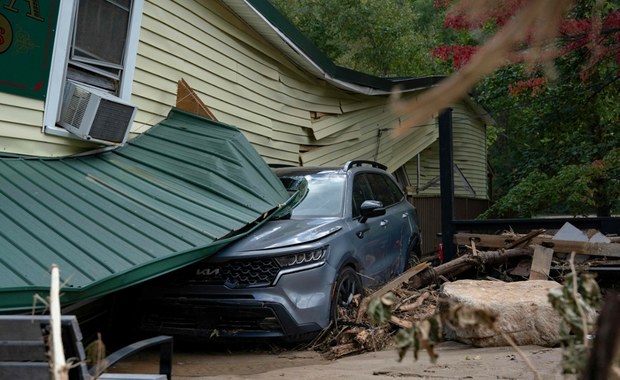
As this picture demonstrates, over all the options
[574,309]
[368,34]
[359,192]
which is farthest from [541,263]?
[368,34]

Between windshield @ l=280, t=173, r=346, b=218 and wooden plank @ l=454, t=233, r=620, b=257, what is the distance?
2469 millimetres

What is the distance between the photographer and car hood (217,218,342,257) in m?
6.15

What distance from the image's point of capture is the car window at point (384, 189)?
8641 millimetres

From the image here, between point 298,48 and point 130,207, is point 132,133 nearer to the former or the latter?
point 130,207

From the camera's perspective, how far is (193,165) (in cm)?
710

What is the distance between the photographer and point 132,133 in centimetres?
770

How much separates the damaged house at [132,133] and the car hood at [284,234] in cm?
15

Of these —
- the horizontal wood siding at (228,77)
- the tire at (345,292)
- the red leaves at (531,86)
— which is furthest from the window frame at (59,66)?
the red leaves at (531,86)

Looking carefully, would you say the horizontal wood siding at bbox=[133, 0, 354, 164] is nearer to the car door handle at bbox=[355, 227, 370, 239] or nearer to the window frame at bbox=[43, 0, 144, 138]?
the window frame at bbox=[43, 0, 144, 138]

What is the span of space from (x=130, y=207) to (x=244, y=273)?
120cm

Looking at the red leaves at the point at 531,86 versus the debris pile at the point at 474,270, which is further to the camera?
the red leaves at the point at 531,86

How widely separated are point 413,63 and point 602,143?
8.86 meters

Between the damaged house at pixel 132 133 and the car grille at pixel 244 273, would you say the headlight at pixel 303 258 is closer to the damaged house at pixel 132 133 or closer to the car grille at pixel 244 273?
the car grille at pixel 244 273

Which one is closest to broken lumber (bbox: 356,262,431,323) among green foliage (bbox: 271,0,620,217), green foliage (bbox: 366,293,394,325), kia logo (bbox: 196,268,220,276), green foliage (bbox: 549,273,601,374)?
kia logo (bbox: 196,268,220,276)
